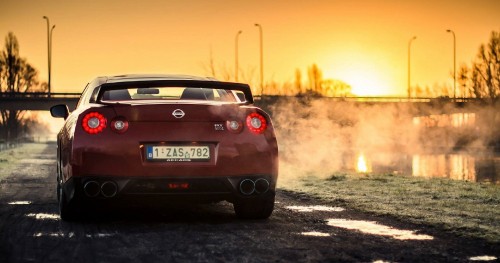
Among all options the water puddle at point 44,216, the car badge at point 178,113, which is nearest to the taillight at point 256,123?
the car badge at point 178,113

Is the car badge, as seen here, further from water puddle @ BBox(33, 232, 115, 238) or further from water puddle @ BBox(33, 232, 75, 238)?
water puddle @ BBox(33, 232, 75, 238)

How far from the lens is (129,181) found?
7543mm

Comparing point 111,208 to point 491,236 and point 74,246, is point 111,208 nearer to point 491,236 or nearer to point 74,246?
point 74,246

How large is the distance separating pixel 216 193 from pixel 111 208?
2352 mm

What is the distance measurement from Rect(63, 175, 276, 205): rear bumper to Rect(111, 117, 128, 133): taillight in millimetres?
449

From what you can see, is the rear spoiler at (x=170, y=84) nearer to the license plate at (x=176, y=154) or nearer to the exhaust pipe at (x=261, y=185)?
the license plate at (x=176, y=154)

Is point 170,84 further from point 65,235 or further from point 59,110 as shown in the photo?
point 59,110

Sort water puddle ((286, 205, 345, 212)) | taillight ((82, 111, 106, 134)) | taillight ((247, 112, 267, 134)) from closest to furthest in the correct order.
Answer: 1. taillight ((82, 111, 106, 134))
2. taillight ((247, 112, 267, 134))
3. water puddle ((286, 205, 345, 212))

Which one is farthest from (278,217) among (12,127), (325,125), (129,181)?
(12,127)

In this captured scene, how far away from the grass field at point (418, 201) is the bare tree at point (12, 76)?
215 ft

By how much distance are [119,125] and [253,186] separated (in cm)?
140

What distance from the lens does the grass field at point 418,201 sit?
322 inches

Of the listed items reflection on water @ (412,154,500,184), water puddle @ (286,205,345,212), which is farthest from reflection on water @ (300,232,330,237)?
reflection on water @ (412,154,500,184)

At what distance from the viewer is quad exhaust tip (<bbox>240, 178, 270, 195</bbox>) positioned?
7.80m
